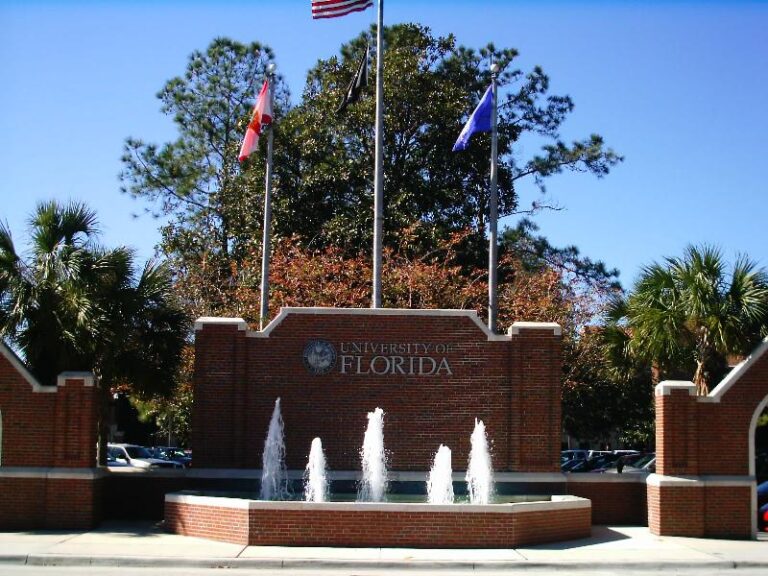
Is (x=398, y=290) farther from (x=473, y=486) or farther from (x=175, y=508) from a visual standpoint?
(x=175, y=508)

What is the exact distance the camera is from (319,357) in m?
21.8

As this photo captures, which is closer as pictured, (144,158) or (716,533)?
(716,533)

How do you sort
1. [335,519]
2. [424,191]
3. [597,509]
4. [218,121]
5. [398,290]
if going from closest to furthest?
[335,519]
[597,509]
[398,290]
[424,191]
[218,121]

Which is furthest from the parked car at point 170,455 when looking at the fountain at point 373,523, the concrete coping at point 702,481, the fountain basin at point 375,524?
the concrete coping at point 702,481

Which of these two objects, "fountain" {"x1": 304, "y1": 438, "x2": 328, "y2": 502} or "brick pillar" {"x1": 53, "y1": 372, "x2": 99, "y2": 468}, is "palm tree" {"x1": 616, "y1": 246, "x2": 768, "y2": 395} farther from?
"brick pillar" {"x1": 53, "y1": 372, "x2": 99, "y2": 468}

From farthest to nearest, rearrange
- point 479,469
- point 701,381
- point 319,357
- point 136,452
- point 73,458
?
1. point 136,452
2. point 701,381
3. point 319,357
4. point 479,469
5. point 73,458

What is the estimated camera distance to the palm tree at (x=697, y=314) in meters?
21.0

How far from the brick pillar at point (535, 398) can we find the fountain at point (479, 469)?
2.31 ft

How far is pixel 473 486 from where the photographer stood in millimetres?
21188

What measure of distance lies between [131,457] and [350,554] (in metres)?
21.9

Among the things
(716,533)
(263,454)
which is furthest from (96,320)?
(716,533)

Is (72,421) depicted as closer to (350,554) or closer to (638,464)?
(350,554)

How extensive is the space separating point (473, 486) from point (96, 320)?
8.51m

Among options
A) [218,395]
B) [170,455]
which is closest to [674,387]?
[218,395]
